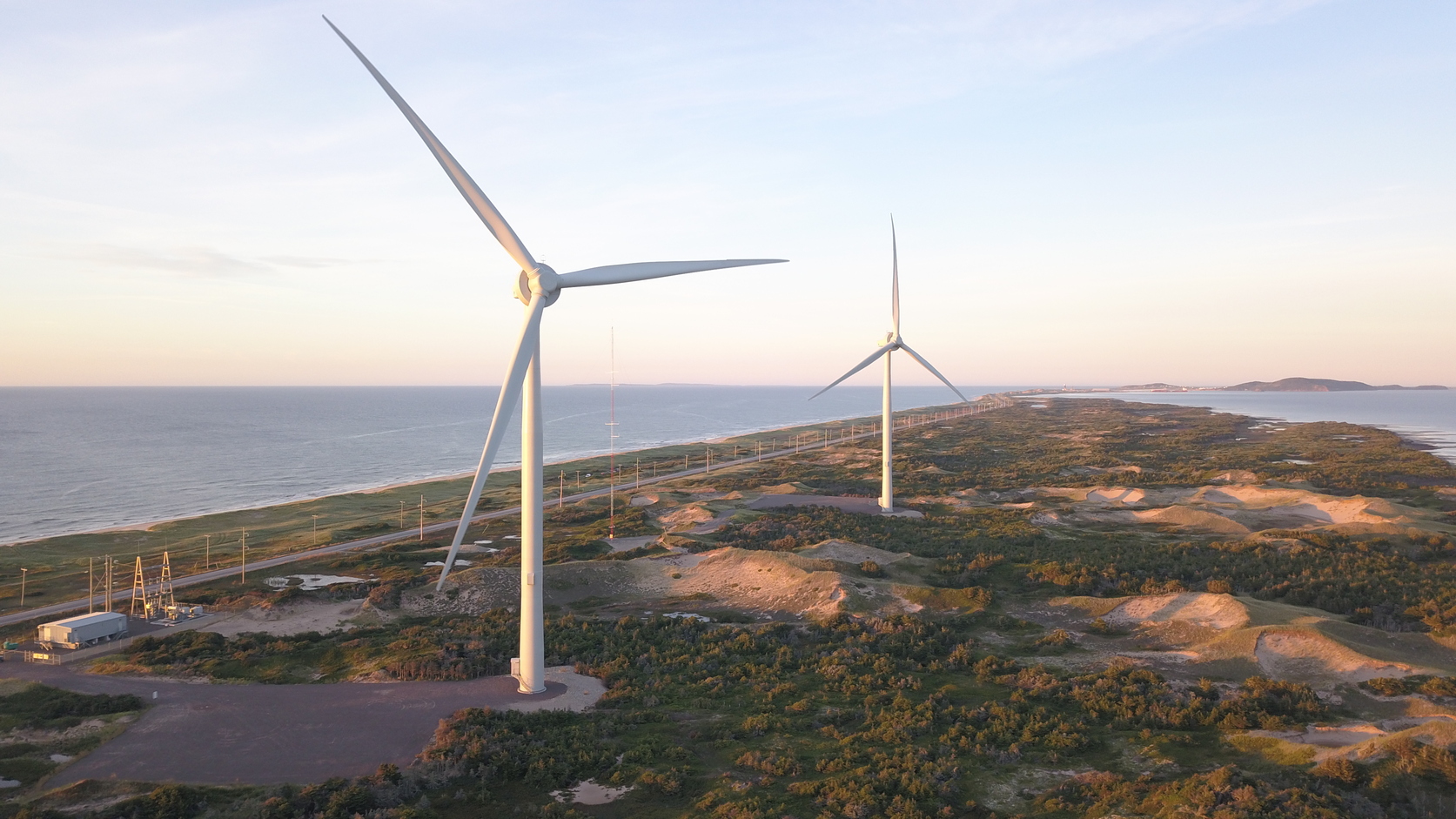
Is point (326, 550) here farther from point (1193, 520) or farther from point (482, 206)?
point (1193, 520)

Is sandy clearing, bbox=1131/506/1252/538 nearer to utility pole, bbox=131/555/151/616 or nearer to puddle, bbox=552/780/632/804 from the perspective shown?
puddle, bbox=552/780/632/804

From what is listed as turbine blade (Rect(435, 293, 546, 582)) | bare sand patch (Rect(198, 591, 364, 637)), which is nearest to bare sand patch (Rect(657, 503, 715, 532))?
bare sand patch (Rect(198, 591, 364, 637))

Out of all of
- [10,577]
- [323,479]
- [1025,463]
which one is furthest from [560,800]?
[323,479]

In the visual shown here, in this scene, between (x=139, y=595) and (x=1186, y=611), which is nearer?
(x=1186, y=611)

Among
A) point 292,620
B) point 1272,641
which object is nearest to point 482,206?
point 292,620

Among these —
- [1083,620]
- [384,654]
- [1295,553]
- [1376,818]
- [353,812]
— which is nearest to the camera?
[1376,818]

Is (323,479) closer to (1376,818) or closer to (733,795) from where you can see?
(733,795)

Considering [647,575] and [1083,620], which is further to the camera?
[647,575]
